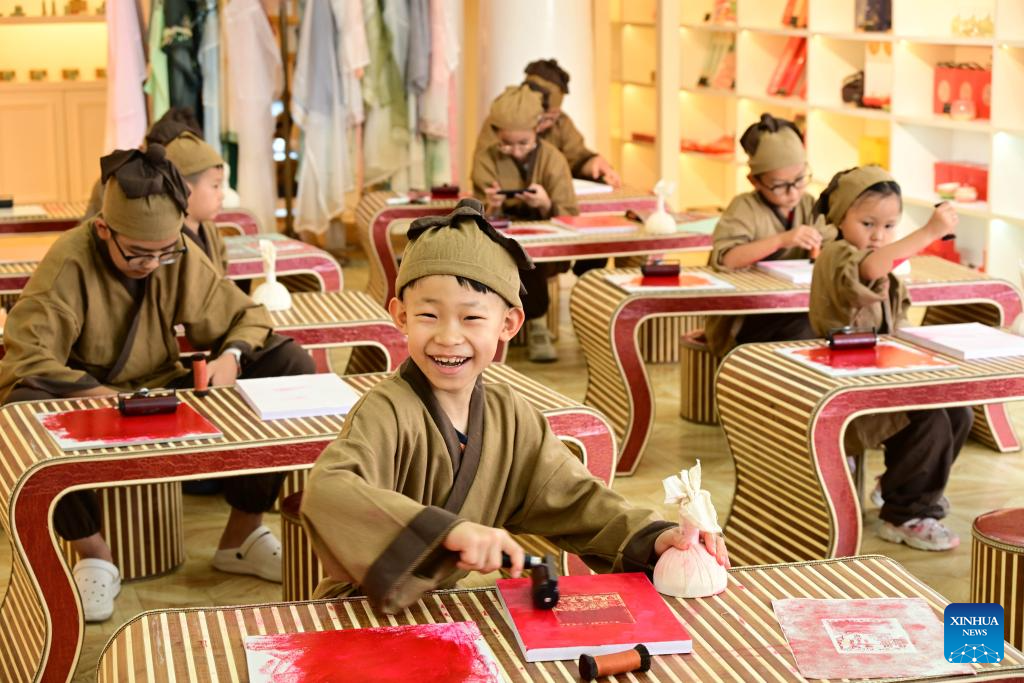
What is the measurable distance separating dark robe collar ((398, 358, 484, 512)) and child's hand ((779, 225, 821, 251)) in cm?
258

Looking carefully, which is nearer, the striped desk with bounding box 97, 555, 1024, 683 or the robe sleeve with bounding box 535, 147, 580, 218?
the striped desk with bounding box 97, 555, 1024, 683

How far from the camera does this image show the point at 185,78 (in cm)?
762

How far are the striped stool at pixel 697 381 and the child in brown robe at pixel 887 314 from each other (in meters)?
0.95

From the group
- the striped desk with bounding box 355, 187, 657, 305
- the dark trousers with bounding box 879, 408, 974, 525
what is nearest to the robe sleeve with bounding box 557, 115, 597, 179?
the striped desk with bounding box 355, 187, 657, 305

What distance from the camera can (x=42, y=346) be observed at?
3.41m

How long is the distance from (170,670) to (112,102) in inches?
248

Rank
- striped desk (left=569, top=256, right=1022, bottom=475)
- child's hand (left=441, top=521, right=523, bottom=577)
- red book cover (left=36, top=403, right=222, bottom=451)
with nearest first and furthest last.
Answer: child's hand (left=441, top=521, right=523, bottom=577)
red book cover (left=36, top=403, right=222, bottom=451)
striped desk (left=569, top=256, right=1022, bottom=475)

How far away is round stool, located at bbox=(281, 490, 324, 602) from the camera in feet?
9.93

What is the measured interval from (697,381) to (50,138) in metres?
5.43

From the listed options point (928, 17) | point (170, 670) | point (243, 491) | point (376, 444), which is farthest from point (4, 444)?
point (928, 17)

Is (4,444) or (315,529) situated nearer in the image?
(315,529)

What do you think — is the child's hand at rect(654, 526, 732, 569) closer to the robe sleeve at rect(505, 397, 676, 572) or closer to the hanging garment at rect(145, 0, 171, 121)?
the robe sleeve at rect(505, 397, 676, 572)

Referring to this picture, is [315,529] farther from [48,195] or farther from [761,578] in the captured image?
[48,195]

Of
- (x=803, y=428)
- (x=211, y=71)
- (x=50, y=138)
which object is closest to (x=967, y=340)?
(x=803, y=428)
